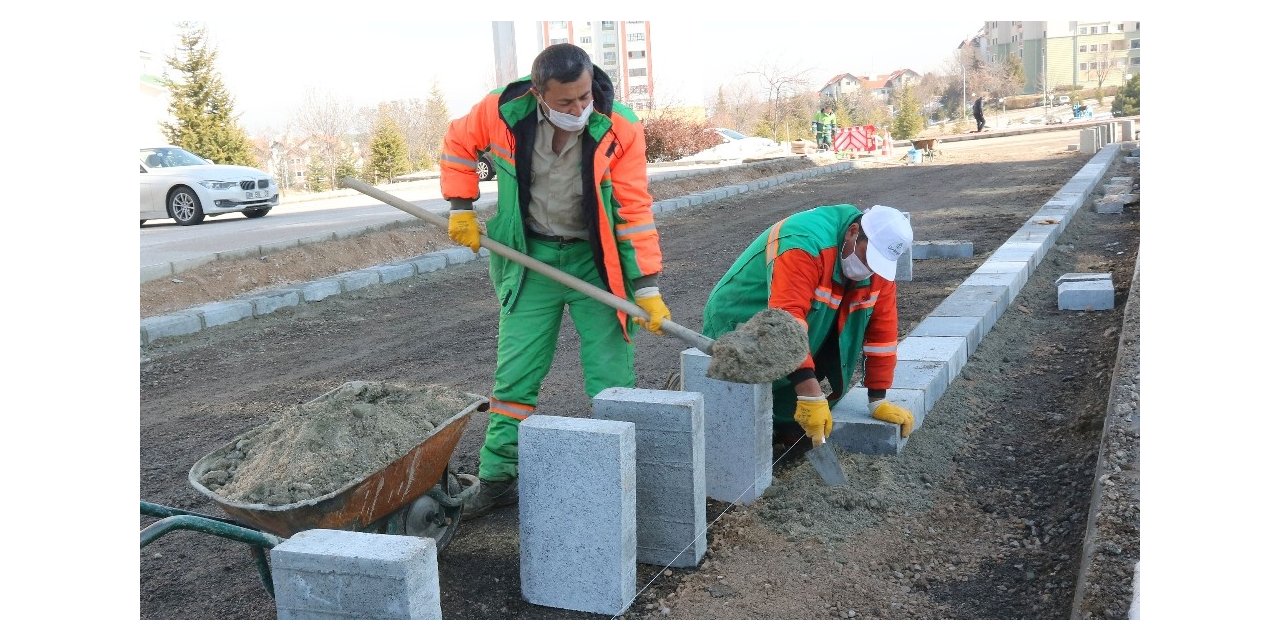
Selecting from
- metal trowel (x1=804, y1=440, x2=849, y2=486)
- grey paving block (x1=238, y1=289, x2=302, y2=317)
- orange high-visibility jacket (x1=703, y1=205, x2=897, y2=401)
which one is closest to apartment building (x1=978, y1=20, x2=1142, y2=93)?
grey paving block (x1=238, y1=289, x2=302, y2=317)

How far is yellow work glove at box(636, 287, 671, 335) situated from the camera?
10.8 feet

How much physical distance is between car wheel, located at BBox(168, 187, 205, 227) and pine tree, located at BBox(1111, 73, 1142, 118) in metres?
30.5

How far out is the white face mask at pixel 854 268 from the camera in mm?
3467

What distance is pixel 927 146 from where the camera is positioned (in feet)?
75.4

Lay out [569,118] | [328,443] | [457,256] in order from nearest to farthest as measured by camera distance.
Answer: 1. [328,443]
2. [569,118]
3. [457,256]

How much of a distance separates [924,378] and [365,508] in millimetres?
2766

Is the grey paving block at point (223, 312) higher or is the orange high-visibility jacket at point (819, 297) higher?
the orange high-visibility jacket at point (819, 297)

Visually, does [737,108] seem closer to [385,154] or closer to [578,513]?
[385,154]

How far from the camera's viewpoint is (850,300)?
371 cm

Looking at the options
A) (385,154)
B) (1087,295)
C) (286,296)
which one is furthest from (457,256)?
(385,154)

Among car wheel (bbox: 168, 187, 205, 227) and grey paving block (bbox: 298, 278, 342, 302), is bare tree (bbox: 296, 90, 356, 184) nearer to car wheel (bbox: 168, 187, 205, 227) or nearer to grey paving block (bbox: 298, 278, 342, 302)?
car wheel (bbox: 168, 187, 205, 227)

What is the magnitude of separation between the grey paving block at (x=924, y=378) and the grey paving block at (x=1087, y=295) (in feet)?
7.63

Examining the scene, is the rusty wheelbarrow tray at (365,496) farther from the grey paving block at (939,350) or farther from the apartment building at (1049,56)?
the apartment building at (1049,56)

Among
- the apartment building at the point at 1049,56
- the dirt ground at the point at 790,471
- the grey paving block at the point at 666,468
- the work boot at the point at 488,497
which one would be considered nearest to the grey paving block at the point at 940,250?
the dirt ground at the point at 790,471
